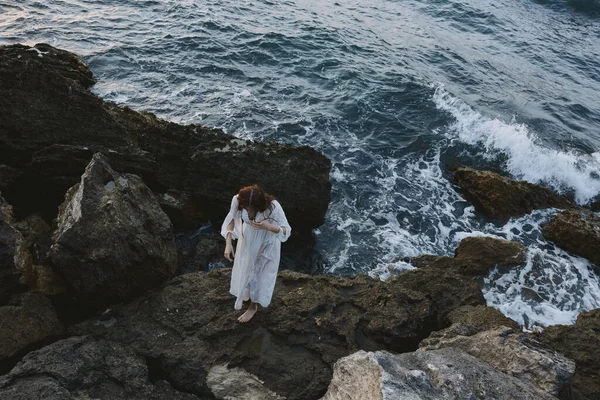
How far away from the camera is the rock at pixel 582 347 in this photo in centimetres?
578

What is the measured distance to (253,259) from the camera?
→ 19.8 feet

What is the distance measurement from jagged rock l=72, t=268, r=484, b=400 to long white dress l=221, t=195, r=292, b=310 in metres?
0.31

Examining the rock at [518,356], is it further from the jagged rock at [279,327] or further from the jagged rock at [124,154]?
the jagged rock at [124,154]

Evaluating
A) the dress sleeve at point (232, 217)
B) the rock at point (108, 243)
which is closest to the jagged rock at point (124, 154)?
the rock at point (108, 243)

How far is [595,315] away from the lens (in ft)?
24.1

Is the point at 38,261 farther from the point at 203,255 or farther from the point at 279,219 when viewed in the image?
the point at 279,219

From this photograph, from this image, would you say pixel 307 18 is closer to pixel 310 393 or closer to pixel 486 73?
→ pixel 486 73

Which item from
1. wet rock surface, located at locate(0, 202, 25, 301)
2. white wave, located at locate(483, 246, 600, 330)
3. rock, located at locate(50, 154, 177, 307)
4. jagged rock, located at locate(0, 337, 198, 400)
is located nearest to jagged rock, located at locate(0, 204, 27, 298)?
wet rock surface, located at locate(0, 202, 25, 301)

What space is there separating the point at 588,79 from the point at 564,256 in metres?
15.3

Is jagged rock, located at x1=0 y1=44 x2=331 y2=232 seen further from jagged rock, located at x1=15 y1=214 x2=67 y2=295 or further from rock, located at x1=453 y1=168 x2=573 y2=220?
rock, located at x1=453 y1=168 x2=573 y2=220

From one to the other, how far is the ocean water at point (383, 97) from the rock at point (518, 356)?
13.7ft

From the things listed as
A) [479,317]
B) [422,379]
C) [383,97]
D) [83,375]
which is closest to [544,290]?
[479,317]

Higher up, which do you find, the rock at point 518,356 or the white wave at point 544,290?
the rock at point 518,356

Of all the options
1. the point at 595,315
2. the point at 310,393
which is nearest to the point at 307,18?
the point at 595,315
